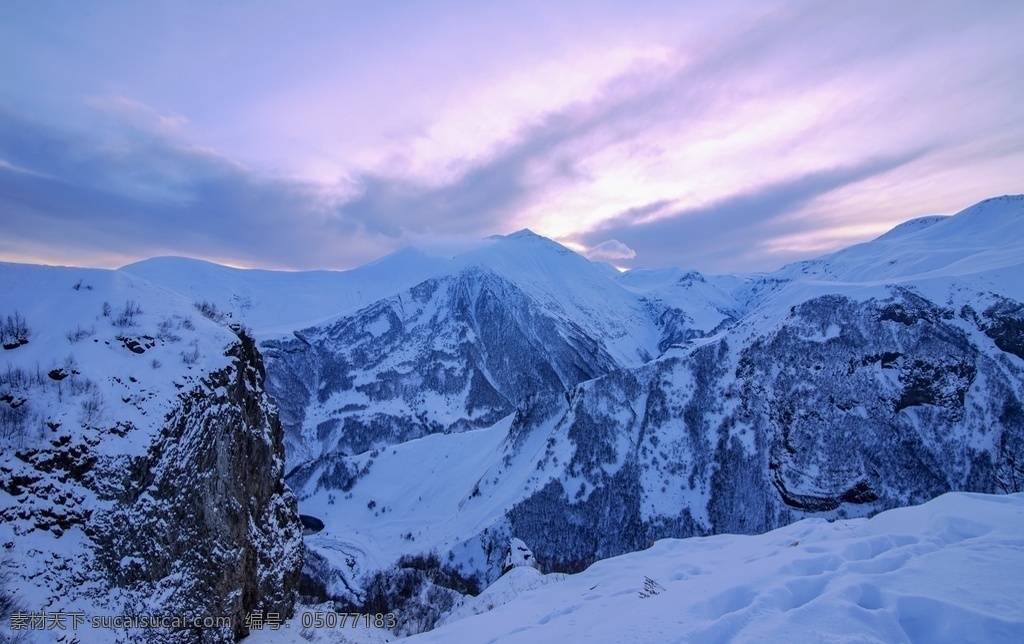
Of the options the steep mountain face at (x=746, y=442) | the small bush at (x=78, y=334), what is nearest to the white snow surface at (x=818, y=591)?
the small bush at (x=78, y=334)

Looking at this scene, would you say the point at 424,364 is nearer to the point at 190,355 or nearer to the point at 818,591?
the point at 190,355

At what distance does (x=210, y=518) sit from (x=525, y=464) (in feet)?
197

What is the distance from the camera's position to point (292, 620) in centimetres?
2222

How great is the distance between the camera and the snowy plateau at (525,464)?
9609mm

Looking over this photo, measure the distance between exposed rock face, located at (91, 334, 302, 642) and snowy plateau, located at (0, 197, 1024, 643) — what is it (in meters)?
0.09

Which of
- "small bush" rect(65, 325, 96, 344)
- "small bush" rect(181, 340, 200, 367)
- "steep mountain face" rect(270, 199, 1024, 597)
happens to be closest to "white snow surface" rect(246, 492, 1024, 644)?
"small bush" rect(181, 340, 200, 367)

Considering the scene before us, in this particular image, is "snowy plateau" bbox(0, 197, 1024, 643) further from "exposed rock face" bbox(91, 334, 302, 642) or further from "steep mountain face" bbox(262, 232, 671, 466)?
"steep mountain face" bbox(262, 232, 671, 466)

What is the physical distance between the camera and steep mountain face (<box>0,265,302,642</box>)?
50.0ft

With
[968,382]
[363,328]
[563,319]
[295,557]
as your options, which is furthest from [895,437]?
[363,328]

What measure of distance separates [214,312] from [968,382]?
3327 inches

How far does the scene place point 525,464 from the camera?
75.2m

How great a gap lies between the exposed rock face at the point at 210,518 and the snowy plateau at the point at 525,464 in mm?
91

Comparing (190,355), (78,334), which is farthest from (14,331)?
(190,355)

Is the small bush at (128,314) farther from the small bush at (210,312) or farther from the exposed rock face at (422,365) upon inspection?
the exposed rock face at (422,365)
